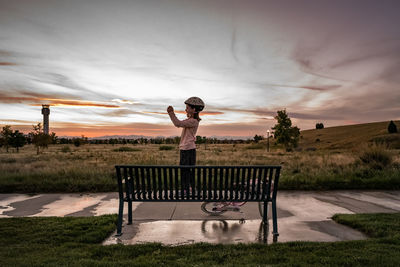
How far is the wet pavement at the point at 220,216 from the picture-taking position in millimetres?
4020

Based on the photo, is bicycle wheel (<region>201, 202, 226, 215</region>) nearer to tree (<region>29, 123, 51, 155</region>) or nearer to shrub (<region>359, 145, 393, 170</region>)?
shrub (<region>359, 145, 393, 170</region>)

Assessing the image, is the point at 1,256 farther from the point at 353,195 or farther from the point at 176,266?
the point at 353,195

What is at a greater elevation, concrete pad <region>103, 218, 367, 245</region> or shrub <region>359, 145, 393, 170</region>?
shrub <region>359, 145, 393, 170</region>

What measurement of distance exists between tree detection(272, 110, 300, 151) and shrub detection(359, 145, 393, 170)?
28.5m

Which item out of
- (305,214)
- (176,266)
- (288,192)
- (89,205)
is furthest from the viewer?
(288,192)

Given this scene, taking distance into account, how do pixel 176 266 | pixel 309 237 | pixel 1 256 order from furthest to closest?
1. pixel 309 237
2. pixel 1 256
3. pixel 176 266

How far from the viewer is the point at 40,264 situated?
2949 millimetres

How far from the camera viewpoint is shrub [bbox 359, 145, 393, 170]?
10148 mm

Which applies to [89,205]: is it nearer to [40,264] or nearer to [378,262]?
[40,264]

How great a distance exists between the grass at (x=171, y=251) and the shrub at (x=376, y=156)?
6883 mm

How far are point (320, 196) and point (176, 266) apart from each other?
5.25 metres

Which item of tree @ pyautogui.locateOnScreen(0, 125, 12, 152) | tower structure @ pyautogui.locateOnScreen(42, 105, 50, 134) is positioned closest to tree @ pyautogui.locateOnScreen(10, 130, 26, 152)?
tree @ pyautogui.locateOnScreen(0, 125, 12, 152)

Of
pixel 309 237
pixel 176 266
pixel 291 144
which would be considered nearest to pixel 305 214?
pixel 309 237

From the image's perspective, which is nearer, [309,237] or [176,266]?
[176,266]
